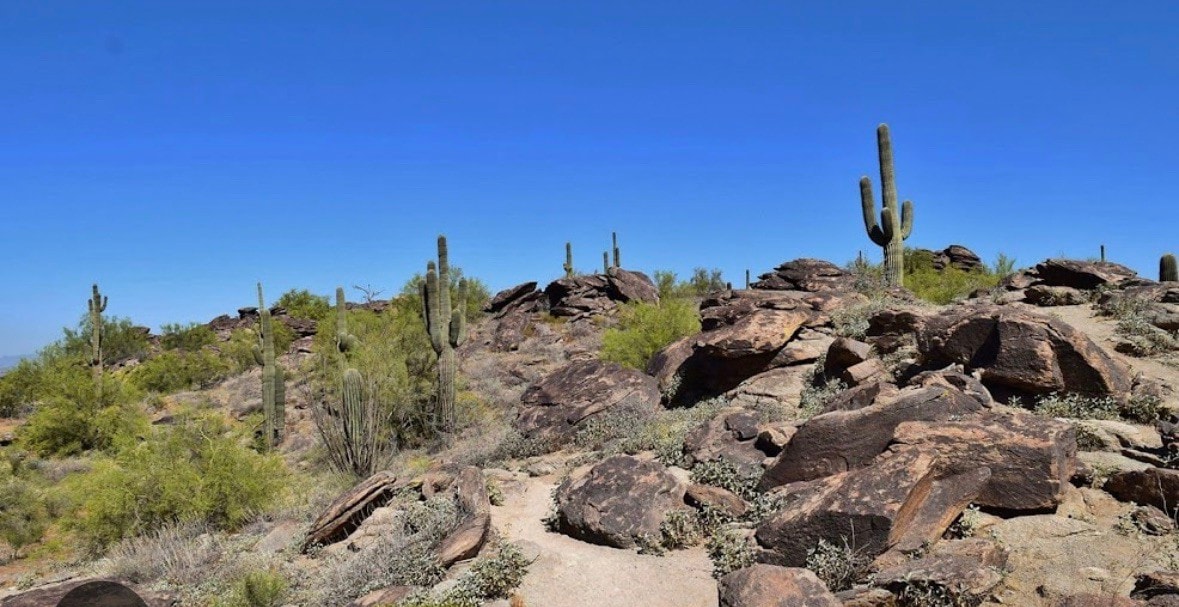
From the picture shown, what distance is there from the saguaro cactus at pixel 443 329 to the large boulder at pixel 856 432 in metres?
10.4

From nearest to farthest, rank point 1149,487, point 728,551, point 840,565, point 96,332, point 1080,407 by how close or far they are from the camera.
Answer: point 840,565
point 1149,487
point 728,551
point 1080,407
point 96,332

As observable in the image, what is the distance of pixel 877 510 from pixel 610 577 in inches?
103

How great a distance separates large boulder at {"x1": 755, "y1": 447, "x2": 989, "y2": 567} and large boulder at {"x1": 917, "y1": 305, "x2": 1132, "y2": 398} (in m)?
2.75

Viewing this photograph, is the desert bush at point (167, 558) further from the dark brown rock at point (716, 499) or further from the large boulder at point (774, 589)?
the large boulder at point (774, 589)

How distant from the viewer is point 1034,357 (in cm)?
827

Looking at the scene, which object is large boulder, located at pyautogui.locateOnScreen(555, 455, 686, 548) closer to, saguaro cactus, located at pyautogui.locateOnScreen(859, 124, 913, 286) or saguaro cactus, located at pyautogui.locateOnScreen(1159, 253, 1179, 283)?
saguaro cactus, located at pyautogui.locateOnScreen(859, 124, 913, 286)

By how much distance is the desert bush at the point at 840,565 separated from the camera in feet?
18.1

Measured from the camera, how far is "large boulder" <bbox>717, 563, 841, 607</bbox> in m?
4.93

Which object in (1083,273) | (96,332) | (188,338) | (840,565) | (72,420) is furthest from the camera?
(188,338)

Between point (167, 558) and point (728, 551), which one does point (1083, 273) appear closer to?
point (728, 551)

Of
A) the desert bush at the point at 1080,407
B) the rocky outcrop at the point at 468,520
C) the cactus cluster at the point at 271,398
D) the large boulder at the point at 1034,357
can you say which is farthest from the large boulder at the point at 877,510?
the cactus cluster at the point at 271,398

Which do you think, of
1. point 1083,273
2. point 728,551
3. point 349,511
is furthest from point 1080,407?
point 349,511

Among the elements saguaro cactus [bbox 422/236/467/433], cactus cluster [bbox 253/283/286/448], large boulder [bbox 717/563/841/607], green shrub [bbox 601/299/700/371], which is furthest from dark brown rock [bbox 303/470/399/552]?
cactus cluster [bbox 253/283/286/448]

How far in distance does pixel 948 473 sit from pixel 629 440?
4.77 m
